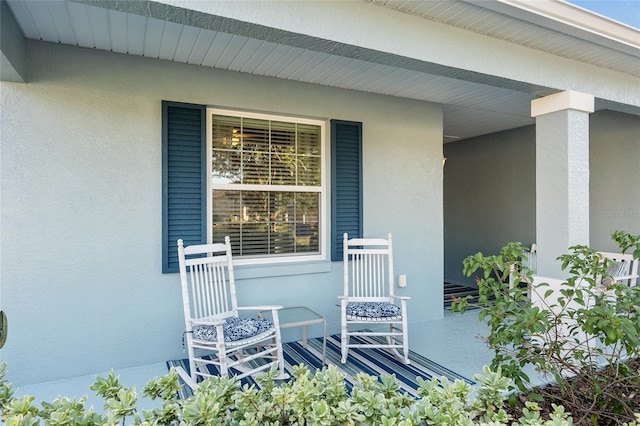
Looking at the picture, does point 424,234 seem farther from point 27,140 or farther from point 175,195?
point 27,140

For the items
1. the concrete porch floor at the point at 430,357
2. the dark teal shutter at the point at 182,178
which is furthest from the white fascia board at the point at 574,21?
the dark teal shutter at the point at 182,178

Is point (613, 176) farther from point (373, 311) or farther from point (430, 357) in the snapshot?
point (373, 311)

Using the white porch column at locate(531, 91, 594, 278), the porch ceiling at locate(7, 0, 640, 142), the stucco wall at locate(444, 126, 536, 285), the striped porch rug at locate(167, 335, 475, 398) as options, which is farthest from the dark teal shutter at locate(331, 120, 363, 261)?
the stucco wall at locate(444, 126, 536, 285)

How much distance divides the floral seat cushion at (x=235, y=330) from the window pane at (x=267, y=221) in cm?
84

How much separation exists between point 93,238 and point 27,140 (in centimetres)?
87

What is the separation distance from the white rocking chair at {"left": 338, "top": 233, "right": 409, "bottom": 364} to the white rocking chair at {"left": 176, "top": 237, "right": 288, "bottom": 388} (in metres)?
0.73

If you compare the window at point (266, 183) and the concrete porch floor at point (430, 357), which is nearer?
the concrete porch floor at point (430, 357)

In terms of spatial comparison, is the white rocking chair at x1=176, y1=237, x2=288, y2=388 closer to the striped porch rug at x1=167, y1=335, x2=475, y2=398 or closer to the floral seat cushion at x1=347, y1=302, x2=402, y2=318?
the striped porch rug at x1=167, y1=335, x2=475, y2=398

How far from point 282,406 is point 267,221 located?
2.82 m

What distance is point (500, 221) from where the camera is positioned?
21.1 ft

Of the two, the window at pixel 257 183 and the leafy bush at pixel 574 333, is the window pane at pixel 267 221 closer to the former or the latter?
the window at pixel 257 183

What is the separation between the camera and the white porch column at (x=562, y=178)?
3355 millimetres

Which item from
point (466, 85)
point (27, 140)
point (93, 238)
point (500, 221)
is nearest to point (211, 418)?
point (93, 238)

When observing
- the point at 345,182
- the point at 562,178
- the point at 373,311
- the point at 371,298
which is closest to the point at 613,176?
the point at 562,178
